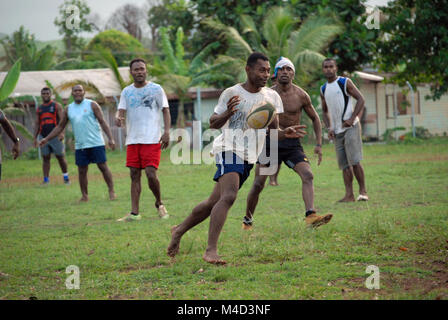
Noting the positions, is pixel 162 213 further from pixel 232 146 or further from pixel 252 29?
pixel 252 29

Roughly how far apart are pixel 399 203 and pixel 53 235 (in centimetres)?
→ 495

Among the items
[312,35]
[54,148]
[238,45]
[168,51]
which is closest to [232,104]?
[54,148]

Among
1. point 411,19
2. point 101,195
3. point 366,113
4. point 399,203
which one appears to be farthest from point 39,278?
point 366,113

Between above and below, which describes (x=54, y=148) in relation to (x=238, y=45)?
below

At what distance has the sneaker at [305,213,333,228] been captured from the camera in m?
6.36

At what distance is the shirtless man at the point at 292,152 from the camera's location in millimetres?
6695

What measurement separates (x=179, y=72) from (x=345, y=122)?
688 inches

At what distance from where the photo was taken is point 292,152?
23.4 ft

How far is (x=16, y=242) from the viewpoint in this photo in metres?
6.87

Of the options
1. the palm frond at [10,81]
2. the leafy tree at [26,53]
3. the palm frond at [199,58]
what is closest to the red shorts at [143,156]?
the palm frond at [10,81]

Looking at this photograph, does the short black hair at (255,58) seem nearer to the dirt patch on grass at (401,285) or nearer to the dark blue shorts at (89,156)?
the dirt patch on grass at (401,285)

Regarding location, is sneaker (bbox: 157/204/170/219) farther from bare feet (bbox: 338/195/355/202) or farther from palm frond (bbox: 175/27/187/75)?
palm frond (bbox: 175/27/187/75)

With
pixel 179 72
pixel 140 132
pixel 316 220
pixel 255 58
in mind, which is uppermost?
pixel 179 72

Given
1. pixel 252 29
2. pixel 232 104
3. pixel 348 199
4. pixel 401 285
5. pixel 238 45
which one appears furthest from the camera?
pixel 252 29
